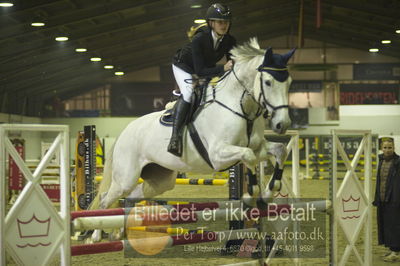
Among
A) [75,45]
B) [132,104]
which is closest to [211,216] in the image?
[75,45]

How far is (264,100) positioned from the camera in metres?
3.97

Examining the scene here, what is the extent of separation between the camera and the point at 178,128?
14.8 feet

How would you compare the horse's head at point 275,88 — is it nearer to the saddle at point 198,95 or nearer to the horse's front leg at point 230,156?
the horse's front leg at point 230,156

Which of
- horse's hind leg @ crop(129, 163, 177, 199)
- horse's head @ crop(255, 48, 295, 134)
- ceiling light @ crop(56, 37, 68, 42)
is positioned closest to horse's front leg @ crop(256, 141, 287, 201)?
horse's head @ crop(255, 48, 295, 134)

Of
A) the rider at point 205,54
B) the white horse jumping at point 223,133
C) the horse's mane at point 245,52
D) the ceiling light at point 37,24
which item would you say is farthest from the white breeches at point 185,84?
the ceiling light at point 37,24

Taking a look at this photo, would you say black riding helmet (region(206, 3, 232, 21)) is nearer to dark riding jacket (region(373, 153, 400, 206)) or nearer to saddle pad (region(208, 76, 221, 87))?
saddle pad (region(208, 76, 221, 87))

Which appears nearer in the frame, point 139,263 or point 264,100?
point 264,100

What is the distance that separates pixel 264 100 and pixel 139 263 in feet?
7.50

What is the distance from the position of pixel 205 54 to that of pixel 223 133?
2.22 ft

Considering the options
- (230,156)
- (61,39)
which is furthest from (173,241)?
(61,39)

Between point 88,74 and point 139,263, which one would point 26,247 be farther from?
point 88,74

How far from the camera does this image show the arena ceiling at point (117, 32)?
12758mm

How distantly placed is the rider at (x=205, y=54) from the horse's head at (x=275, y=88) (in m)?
0.48

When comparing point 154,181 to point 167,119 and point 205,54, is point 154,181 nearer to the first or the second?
point 167,119
